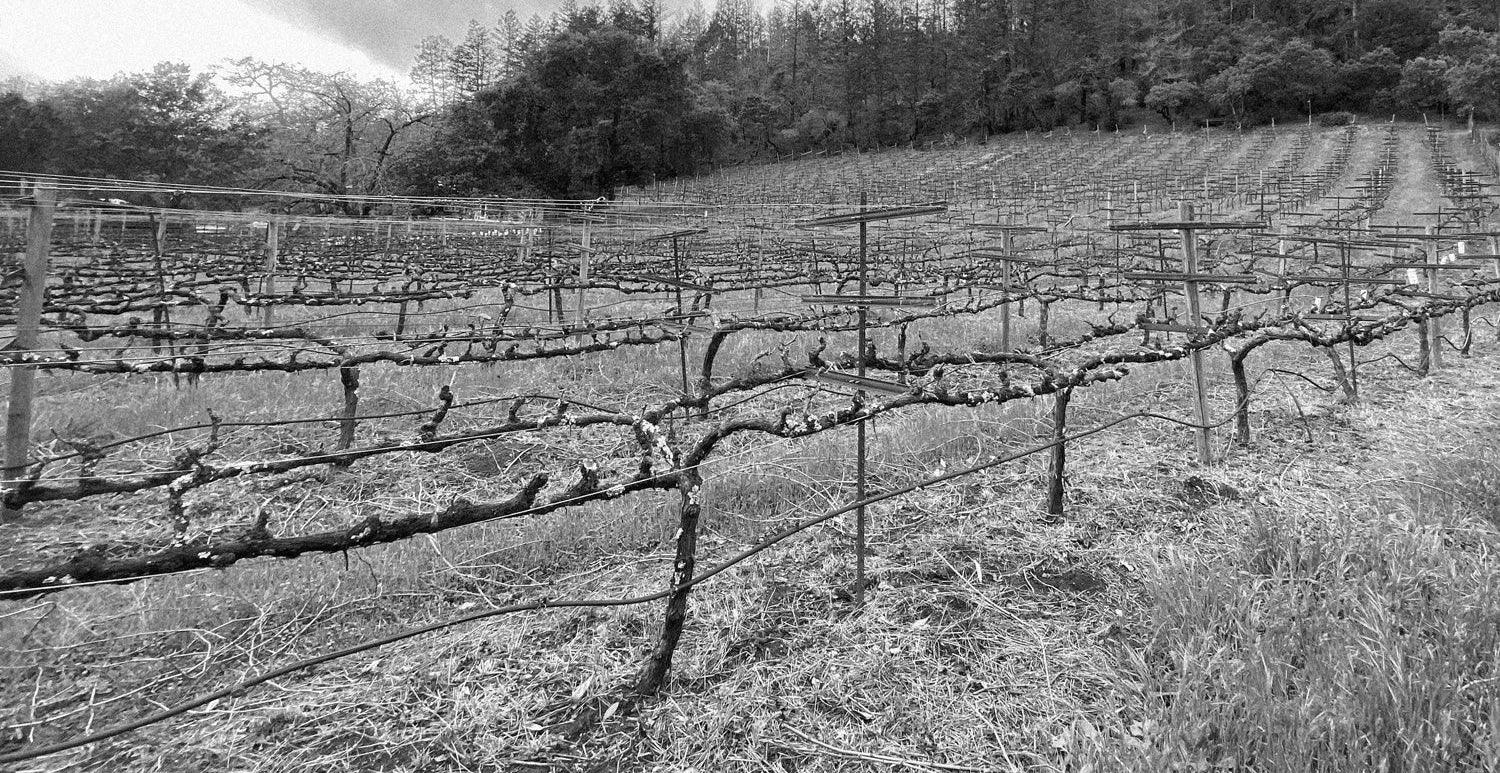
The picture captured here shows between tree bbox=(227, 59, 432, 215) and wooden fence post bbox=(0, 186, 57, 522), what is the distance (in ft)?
119

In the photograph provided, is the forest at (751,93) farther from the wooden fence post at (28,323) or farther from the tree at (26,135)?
the wooden fence post at (28,323)

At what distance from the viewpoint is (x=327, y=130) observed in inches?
1842

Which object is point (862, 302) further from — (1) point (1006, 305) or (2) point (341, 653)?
(1) point (1006, 305)

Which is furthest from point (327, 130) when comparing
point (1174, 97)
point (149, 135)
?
point (1174, 97)

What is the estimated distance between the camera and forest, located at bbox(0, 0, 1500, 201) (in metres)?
40.7

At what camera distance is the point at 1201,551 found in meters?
3.73

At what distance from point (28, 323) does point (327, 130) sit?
52.2 meters

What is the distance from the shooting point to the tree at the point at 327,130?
39188 mm

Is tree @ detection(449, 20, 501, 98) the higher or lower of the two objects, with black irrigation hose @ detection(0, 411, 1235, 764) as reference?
higher

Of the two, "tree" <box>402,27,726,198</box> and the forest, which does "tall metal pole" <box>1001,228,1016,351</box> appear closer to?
the forest

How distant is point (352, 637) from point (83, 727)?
0.89m

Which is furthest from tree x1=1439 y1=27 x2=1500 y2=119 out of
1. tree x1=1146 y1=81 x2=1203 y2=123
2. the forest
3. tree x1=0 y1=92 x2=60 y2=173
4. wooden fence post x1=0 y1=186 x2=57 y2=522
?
tree x1=0 y1=92 x2=60 y2=173

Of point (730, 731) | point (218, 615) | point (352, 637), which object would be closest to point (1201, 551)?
point (730, 731)

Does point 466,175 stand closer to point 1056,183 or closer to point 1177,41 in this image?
point 1056,183
